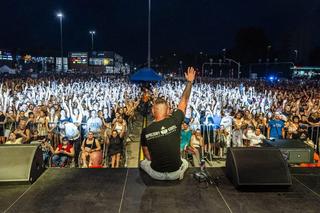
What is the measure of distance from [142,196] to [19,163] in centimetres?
181

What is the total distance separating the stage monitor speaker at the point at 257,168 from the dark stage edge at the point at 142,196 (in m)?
0.14

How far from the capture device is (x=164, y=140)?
13.6 feet

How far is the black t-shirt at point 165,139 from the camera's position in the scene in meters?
4.13

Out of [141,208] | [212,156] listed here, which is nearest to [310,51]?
[212,156]

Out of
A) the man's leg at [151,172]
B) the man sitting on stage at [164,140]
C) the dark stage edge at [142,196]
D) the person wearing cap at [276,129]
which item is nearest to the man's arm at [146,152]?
the man sitting on stage at [164,140]

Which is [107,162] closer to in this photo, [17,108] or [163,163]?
[163,163]

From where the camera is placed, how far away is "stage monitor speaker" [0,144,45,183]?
179 inches

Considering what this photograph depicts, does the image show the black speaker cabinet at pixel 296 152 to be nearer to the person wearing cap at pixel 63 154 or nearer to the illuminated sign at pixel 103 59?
the person wearing cap at pixel 63 154

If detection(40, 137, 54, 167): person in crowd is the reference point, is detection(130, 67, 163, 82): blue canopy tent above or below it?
above

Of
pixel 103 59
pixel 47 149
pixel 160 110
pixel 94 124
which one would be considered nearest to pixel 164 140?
pixel 160 110

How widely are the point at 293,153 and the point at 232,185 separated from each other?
1.67 m

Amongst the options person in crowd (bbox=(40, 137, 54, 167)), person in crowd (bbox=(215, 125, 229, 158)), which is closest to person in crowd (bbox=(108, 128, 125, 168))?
person in crowd (bbox=(40, 137, 54, 167))

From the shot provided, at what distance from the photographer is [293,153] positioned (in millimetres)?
5734

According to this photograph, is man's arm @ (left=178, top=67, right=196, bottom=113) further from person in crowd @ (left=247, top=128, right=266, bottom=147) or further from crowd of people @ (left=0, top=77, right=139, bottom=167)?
person in crowd @ (left=247, top=128, right=266, bottom=147)
